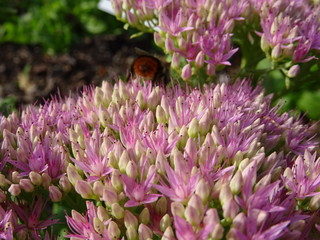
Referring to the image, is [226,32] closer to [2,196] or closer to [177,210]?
[177,210]

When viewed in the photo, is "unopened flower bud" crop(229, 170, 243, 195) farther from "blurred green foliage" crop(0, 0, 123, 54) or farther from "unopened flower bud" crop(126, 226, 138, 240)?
"blurred green foliage" crop(0, 0, 123, 54)

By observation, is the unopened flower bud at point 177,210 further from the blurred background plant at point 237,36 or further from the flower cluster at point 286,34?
the flower cluster at point 286,34

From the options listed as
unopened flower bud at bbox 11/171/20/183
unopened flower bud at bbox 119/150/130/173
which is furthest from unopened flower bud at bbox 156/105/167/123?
unopened flower bud at bbox 11/171/20/183

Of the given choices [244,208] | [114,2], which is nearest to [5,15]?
[114,2]

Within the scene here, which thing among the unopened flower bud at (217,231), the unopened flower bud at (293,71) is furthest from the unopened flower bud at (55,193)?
the unopened flower bud at (293,71)

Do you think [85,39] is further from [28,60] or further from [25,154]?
[25,154]
